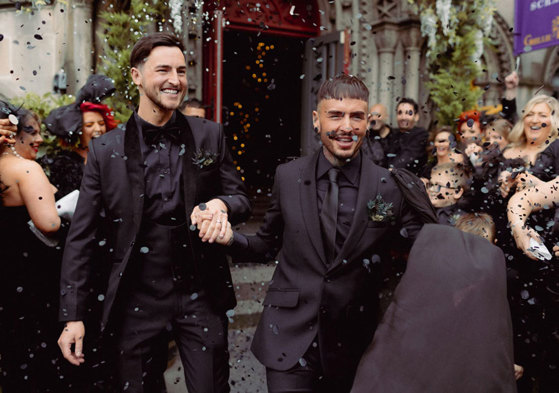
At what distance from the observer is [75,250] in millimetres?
2541

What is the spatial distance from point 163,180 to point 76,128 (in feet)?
6.07

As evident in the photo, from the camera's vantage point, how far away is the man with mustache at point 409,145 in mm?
5457

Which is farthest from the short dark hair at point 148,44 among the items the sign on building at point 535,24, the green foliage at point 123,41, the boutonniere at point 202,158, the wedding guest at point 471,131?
the sign on building at point 535,24

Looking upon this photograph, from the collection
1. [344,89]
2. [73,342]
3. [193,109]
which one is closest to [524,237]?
[344,89]

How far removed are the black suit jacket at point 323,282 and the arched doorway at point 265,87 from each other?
284 inches

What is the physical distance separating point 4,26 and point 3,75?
0.66m

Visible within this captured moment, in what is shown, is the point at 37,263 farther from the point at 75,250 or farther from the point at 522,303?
the point at 522,303

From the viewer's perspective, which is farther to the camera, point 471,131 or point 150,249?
point 471,131

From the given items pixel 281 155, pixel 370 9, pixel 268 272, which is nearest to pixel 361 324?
pixel 268 272

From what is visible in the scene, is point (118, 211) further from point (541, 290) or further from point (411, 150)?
point (411, 150)

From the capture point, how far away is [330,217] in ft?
8.06

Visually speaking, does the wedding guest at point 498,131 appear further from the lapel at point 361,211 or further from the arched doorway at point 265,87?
the arched doorway at point 265,87

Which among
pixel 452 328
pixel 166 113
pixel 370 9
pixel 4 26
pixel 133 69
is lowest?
pixel 452 328

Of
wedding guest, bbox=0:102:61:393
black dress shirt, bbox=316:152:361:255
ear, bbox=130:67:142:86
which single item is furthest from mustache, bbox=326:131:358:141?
wedding guest, bbox=0:102:61:393
